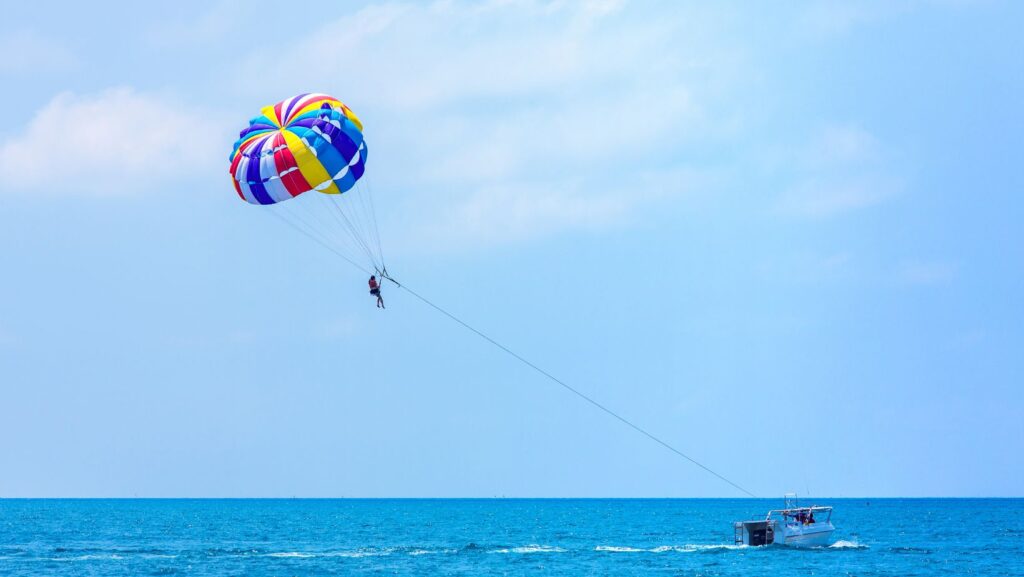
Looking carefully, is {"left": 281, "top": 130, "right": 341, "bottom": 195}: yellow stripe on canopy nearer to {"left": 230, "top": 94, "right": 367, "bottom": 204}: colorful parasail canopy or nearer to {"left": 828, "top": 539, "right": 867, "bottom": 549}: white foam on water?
{"left": 230, "top": 94, "right": 367, "bottom": 204}: colorful parasail canopy

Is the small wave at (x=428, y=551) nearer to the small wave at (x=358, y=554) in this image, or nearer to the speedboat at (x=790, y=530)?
the small wave at (x=358, y=554)

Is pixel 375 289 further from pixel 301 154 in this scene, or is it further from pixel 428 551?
pixel 428 551

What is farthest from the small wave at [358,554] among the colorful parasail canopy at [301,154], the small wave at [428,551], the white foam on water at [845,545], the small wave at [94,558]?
the colorful parasail canopy at [301,154]

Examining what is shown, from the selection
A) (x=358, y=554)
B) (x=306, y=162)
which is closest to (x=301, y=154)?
(x=306, y=162)

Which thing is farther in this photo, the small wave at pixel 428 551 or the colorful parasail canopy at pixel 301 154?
the small wave at pixel 428 551

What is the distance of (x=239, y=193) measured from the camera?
33.8 metres

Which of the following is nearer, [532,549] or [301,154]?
[301,154]

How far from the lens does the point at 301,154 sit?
32.8 meters

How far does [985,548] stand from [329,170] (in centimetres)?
4865

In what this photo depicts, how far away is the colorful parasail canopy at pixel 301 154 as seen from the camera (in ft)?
108

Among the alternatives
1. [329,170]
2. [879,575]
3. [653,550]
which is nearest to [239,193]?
[329,170]

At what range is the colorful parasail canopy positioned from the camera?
108 feet

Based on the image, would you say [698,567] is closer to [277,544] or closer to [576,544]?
[576,544]

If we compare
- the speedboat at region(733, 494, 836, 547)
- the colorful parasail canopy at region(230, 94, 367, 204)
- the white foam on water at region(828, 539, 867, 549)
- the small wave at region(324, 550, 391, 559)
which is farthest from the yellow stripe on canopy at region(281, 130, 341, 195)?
the white foam on water at region(828, 539, 867, 549)
